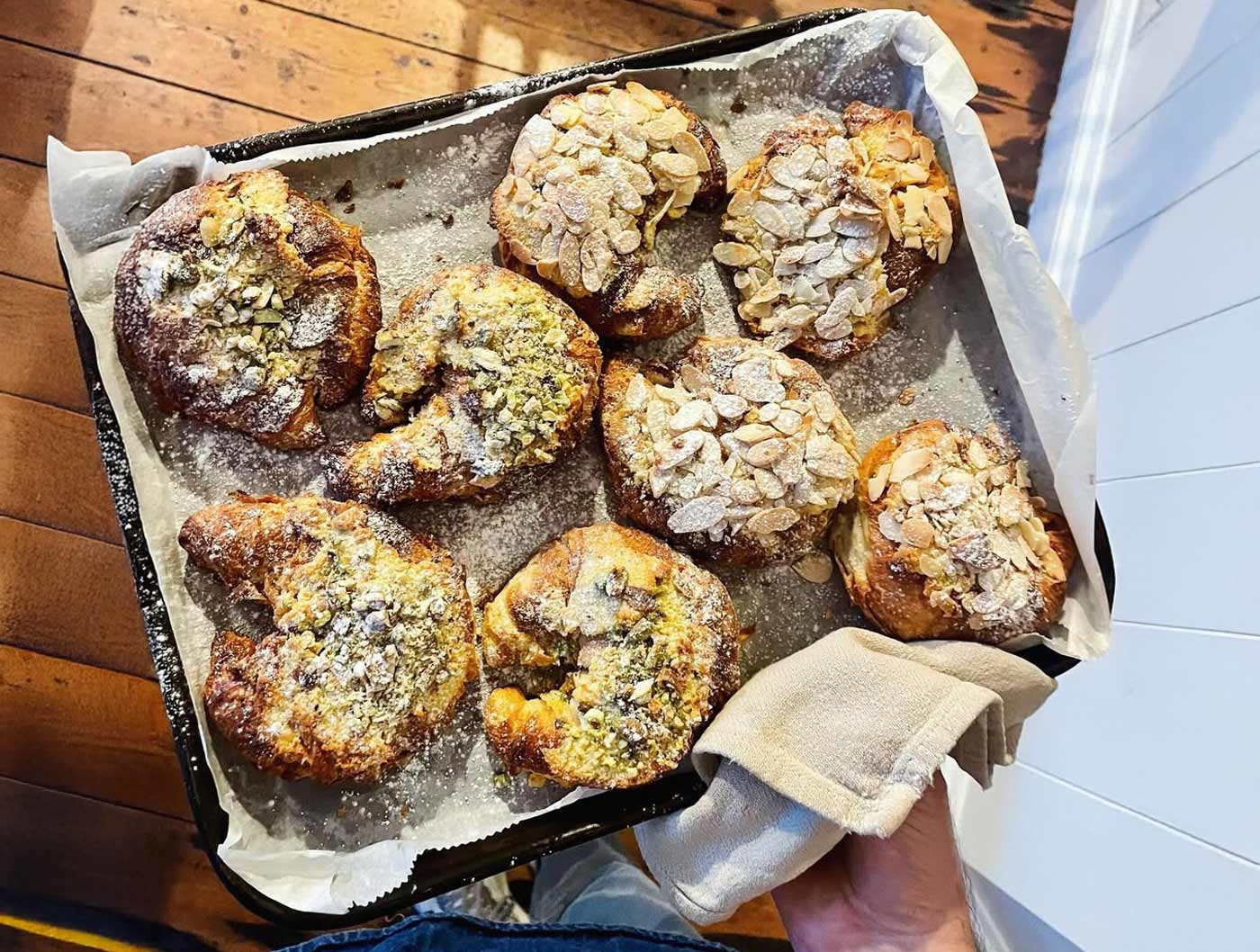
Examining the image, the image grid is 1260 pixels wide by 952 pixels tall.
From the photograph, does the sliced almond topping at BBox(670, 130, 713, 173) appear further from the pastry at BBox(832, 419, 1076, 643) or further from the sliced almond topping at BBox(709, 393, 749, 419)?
the pastry at BBox(832, 419, 1076, 643)

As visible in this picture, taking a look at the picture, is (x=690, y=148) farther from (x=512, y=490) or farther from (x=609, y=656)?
(x=609, y=656)

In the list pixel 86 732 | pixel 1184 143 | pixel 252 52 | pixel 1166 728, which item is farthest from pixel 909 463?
pixel 86 732

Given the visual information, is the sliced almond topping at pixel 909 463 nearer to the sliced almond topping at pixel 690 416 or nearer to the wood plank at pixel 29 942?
the sliced almond topping at pixel 690 416

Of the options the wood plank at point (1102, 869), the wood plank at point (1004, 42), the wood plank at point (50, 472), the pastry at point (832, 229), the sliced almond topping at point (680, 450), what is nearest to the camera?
the wood plank at point (1102, 869)

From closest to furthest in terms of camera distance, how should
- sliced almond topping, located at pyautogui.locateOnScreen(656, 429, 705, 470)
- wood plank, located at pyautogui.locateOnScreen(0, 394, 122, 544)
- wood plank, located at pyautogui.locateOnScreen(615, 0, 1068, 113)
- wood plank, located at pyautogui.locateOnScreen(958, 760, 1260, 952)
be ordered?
wood plank, located at pyautogui.locateOnScreen(958, 760, 1260, 952) → sliced almond topping, located at pyautogui.locateOnScreen(656, 429, 705, 470) → wood plank, located at pyautogui.locateOnScreen(0, 394, 122, 544) → wood plank, located at pyautogui.locateOnScreen(615, 0, 1068, 113)

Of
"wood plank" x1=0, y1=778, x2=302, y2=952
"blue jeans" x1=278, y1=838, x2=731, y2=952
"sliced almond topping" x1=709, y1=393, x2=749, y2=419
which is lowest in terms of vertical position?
"wood plank" x1=0, y1=778, x2=302, y2=952

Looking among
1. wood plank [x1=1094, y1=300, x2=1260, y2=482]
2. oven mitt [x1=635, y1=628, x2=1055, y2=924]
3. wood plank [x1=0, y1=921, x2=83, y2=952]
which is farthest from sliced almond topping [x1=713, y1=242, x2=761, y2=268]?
wood plank [x1=0, y1=921, x2=83, y2=952]

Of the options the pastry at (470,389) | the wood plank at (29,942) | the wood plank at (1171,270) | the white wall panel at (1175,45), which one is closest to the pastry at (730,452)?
the pastry at (470,389)
